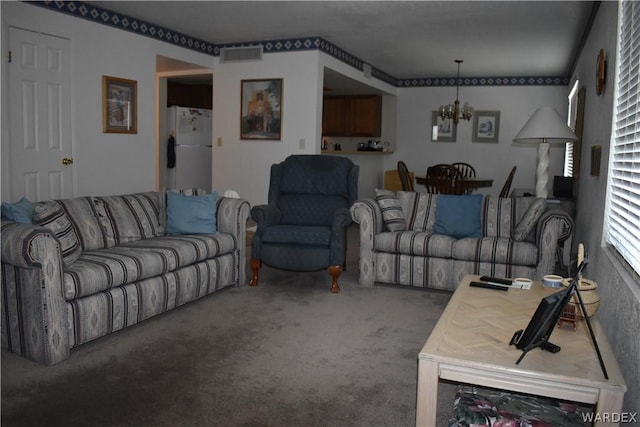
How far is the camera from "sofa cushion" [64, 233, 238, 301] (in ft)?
9.12

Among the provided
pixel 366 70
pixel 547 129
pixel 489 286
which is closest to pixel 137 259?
pixel 489 286

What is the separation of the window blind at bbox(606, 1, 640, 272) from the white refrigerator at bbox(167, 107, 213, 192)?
5842 mm

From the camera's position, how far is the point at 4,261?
2.69 meters

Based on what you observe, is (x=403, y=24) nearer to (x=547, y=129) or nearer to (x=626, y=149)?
(x=547, y=129)

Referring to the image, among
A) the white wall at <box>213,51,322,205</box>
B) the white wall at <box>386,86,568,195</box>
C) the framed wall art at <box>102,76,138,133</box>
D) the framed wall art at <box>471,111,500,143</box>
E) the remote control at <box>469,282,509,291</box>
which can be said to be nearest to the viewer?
the remote control at <box>469,282,509,291</box>

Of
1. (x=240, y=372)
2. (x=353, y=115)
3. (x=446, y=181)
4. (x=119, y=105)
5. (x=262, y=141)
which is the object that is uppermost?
(x=353, y=115)

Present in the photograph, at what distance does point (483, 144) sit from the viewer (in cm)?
908

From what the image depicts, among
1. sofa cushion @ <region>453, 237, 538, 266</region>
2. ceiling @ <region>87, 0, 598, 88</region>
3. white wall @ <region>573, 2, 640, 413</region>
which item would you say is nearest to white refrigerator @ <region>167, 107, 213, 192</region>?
ceiling @ <region>87, 0, 598, 88</region>

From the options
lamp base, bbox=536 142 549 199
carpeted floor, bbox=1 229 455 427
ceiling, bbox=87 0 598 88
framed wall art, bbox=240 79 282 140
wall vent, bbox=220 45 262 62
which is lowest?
carpeted floor, bbox=1 229 455 427

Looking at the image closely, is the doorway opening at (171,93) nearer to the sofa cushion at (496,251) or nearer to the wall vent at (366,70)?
the wall vent at (366,70)

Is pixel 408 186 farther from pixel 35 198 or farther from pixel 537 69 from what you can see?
pixel 35 198

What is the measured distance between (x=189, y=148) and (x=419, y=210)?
4.21 metres

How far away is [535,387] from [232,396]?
1.32 meters

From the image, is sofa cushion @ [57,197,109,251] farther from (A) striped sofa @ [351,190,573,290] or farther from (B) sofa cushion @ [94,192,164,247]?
(A) striped sofa @ [351,190,573,290]
